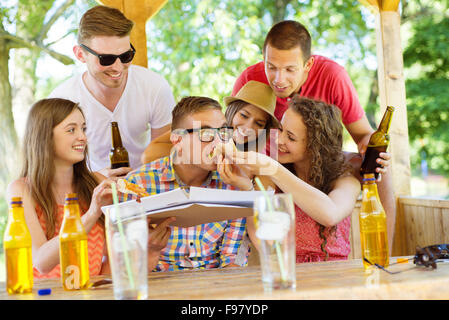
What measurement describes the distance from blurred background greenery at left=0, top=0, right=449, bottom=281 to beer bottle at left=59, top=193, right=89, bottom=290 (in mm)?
4539

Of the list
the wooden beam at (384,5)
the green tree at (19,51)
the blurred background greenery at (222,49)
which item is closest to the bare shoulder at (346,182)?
the wooden beam at (384,5)

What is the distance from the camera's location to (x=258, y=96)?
271 centimetres

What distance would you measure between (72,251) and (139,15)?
2046mm

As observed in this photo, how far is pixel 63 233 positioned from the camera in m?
1.44

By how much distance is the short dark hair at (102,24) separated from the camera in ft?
8.36

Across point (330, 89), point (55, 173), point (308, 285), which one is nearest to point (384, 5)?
point (330, 89)

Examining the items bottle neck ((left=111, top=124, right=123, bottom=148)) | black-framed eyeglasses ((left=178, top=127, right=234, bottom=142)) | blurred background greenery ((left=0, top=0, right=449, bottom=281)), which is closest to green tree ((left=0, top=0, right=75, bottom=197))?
blurred background greenery ((left=0, top=0, right=449, bottom=281))

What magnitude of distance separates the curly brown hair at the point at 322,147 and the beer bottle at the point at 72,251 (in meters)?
1.13

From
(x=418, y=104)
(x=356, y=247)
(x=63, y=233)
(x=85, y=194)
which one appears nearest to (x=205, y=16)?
(x=418, y=104)

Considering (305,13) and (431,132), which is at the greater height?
(305,13)

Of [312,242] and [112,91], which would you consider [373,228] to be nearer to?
[312,242]

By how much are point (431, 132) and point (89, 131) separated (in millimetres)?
7554
